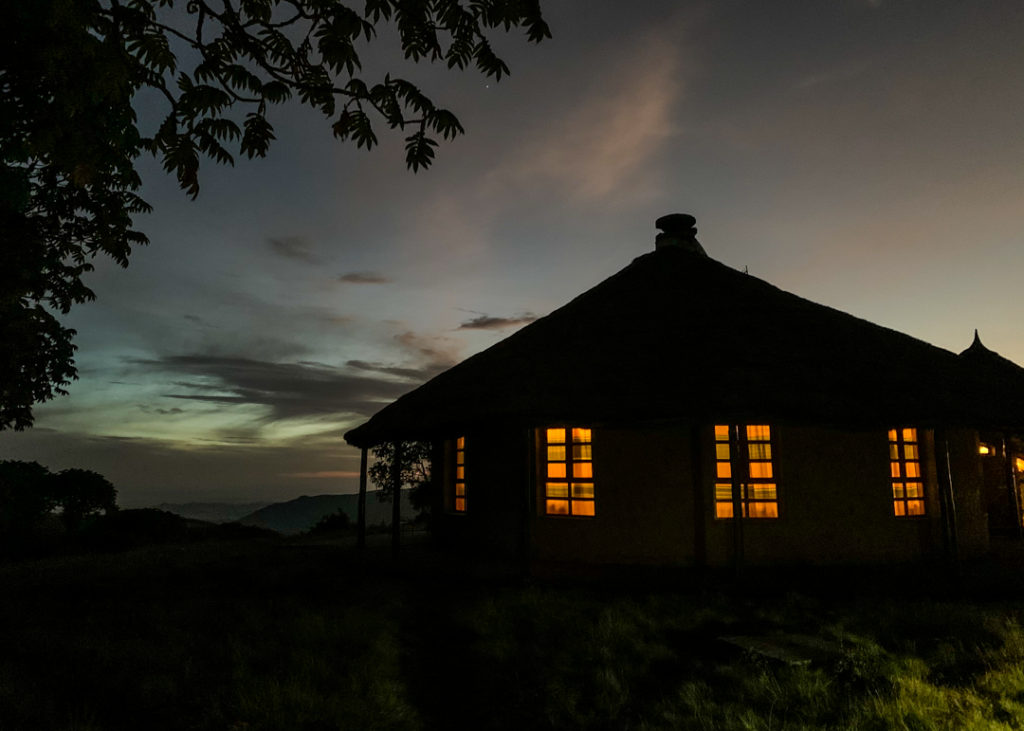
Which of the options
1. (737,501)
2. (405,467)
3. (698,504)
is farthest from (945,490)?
(405,467)

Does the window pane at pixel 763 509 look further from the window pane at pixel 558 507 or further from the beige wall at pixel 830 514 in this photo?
the window pane at pixel 558 507

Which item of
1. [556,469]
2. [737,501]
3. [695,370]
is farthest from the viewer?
[556,469]

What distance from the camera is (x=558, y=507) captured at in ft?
40.3

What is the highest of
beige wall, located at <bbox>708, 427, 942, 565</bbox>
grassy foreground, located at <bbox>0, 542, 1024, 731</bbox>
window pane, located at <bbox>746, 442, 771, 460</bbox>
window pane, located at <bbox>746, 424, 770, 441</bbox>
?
window pane, located at <bbox>746, 424, 770, 441</bbox>

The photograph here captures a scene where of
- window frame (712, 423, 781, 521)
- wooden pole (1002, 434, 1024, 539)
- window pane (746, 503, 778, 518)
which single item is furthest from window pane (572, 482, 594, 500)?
wooden pole (1002, 434, 1024, 539)

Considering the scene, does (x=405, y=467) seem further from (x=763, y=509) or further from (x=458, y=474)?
(x=763, y=509)

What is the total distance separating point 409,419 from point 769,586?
6.60 meters

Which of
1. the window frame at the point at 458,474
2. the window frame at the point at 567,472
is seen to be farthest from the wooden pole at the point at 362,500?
the window frame at the point at 567,472

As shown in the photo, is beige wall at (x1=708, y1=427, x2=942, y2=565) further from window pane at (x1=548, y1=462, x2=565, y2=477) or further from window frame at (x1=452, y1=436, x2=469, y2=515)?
window frame at (x1=452, y1=436, x2=469, y2=515)

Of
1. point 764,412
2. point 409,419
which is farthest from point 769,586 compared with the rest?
point 409,419

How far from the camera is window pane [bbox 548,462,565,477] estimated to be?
12344 millimetres

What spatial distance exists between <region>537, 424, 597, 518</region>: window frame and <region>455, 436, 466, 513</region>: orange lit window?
2.46m

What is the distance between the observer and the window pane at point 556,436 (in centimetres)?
1246

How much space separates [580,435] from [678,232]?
724 centimetres
